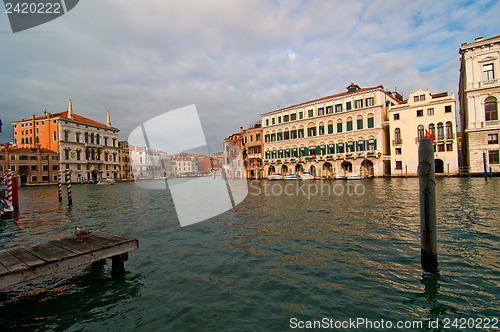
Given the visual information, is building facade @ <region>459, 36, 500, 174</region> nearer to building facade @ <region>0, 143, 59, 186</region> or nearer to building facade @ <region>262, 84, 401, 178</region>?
building facade @ <region>262, 84, 401, 178</region>

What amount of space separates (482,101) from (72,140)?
75365 millimetres

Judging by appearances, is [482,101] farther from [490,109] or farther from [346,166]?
[346,166]

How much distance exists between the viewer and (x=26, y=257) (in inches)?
156

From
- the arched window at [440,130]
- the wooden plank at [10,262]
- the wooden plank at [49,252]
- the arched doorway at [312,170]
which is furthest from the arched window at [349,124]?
the wooden plank at [10,262]

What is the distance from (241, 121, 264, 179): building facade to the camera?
52.4 m

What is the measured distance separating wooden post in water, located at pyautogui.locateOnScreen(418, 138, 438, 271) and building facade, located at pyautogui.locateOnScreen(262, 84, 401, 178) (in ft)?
115

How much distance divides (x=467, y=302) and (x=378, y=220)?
5207mm

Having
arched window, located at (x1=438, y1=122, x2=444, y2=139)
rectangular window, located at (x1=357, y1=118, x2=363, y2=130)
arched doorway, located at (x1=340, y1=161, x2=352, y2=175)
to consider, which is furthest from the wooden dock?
arched doorway, located at (x1=340, y1=161, x2=352, y2=175)

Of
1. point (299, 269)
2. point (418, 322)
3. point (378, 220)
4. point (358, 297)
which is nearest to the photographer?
point (418, 322)

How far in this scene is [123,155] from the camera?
259ft

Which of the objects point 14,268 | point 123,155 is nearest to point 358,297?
point 14,268

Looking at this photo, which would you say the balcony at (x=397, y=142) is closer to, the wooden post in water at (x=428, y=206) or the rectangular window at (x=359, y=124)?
the rectangular window at (x=359, y=124)

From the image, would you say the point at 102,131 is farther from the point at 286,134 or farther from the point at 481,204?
the point at 481,204

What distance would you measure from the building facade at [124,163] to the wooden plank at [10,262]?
80.0 m
